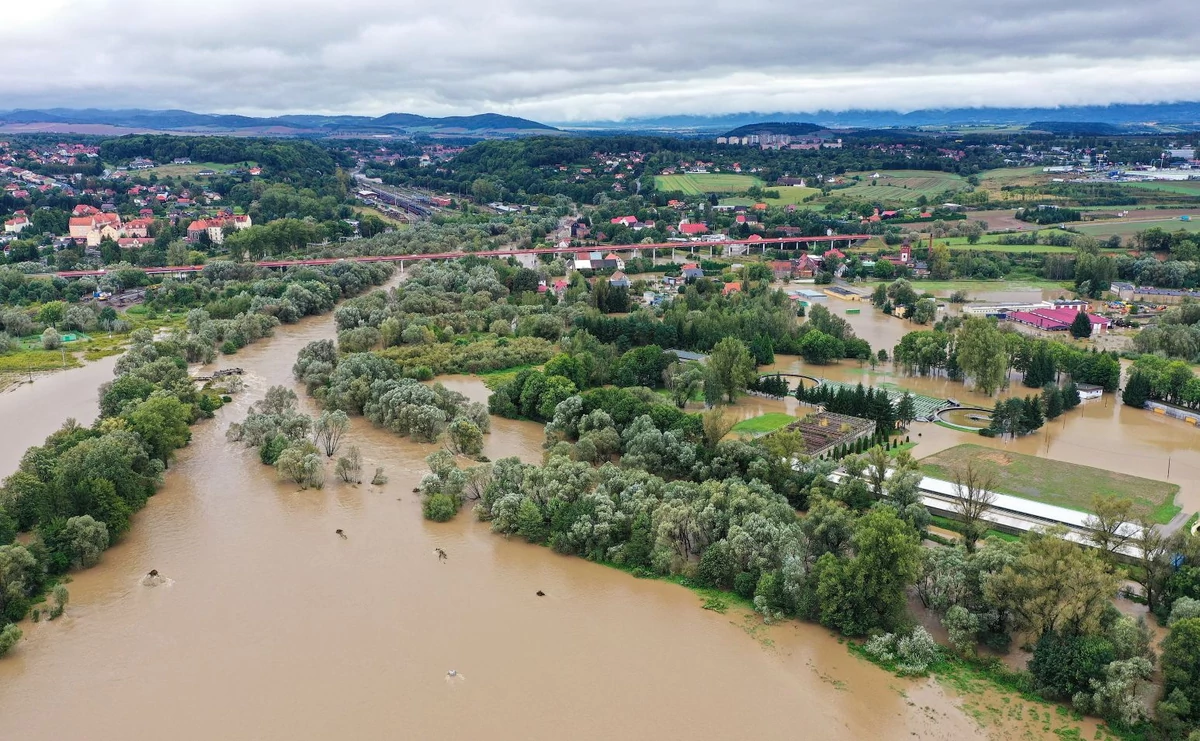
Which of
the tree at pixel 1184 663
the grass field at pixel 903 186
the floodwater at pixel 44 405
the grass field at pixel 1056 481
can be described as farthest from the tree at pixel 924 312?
the grass field at pixel 903 186

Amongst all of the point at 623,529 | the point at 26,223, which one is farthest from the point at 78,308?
the point at 623,529

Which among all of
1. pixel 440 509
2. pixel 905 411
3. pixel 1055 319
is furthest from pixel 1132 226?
pixel 440 509

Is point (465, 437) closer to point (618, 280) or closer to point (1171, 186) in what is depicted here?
point (618, 280)

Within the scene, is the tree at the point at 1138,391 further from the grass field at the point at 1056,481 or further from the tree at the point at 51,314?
the tree at the point at 51,314

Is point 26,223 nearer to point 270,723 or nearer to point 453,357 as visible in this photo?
point 453,357

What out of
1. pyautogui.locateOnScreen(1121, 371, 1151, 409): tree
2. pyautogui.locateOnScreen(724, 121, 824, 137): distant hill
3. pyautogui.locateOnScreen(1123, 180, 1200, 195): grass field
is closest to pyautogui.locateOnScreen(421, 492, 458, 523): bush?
pyautogui.locateOnScreen(1121, 371, 1151, 409): tree

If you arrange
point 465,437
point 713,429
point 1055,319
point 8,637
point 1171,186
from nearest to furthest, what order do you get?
1. point 8,637
2. point 713,429
3. point 465,437
4. point 1055,319
5. point 1171,186
